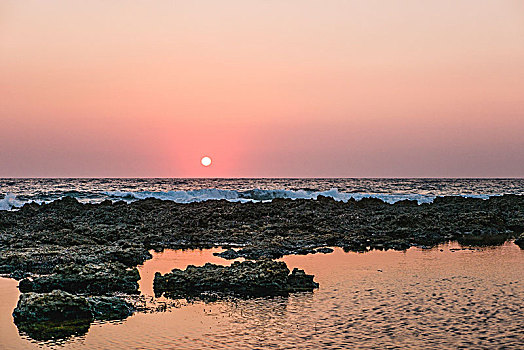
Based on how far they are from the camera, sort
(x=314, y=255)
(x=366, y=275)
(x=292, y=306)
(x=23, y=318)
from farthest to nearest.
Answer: (x=314, y=255)
(x=366, y=275)
(x=292, y=306)
(x=23, y=318)

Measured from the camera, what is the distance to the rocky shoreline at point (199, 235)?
69.6 ft

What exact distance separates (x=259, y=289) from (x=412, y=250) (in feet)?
46.9

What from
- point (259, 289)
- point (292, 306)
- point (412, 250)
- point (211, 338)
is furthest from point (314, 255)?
point (211, 338)

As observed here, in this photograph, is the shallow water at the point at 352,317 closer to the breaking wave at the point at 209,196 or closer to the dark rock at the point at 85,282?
the dark rock at the point at 85,282

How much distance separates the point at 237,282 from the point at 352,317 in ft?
18.2

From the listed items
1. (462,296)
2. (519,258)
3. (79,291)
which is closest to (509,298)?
(462,296)

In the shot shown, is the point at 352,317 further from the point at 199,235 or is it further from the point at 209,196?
the point at 209,196

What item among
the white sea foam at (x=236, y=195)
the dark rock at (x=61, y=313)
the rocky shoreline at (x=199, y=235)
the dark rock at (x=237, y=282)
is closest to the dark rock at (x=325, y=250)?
the rocky shoreline at (x=199, y=235)

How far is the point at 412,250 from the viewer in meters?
32.1

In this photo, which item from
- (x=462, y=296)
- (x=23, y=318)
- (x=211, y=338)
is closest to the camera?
(x=211, y=338)

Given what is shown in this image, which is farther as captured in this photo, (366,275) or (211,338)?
(366,275)

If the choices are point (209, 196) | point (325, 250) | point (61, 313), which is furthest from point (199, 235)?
point (209, 196)

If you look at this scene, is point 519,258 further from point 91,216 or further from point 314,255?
point 91,216

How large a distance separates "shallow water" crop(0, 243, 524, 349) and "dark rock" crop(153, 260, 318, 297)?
0.68 m
